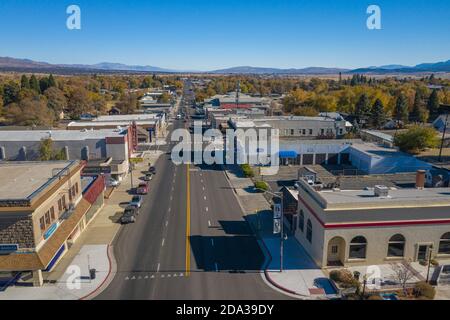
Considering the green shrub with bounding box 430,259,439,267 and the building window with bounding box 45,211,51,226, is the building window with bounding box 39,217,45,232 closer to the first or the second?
the building window with bounding box 45,211,51,226

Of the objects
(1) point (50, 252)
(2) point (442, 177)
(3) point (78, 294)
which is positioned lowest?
(3) point (78, 294)

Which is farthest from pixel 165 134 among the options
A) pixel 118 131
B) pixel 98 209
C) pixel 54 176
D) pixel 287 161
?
pixel 54 176

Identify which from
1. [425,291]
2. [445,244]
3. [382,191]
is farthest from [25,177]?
[445,244]

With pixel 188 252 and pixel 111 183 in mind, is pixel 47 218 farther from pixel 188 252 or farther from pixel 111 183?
pixel 111 183

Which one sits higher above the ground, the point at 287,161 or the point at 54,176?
the point at 54,176

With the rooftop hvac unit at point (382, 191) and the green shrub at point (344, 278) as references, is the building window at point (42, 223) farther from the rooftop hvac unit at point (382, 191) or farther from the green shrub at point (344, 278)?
the rooftop hvac unit at point (382, 191)
